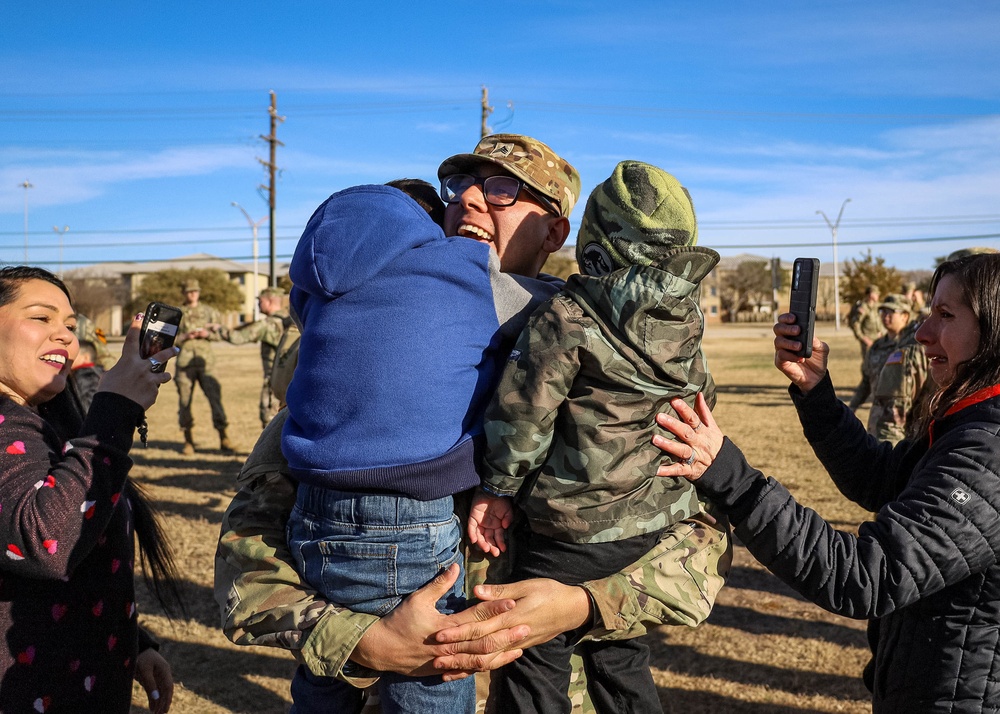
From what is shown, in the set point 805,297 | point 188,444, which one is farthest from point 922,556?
point 188,444

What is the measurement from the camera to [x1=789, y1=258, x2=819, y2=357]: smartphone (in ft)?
7.22

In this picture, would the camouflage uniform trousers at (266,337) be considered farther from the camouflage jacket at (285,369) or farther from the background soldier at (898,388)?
the background soldier at (898,388)

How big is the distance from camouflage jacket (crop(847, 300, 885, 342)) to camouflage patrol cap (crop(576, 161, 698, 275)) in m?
12.7

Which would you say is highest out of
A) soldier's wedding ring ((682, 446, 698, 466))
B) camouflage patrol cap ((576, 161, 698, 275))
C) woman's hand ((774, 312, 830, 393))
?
camouflage patrol cap ((576, 161, 698, 275))

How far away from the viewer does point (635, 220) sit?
6.80ft

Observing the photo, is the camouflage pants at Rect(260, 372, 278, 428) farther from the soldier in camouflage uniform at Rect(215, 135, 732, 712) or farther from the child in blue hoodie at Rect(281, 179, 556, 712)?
the child in blue hoodie at Rect(281, 179, 556, 712)

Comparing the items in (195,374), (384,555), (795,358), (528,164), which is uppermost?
(528,164)

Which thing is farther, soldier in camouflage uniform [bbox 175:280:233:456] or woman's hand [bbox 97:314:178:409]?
soldier in camouflage uniform [bbox 175:280:233:456]

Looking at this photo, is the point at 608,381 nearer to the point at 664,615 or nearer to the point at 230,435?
the point at 664,615

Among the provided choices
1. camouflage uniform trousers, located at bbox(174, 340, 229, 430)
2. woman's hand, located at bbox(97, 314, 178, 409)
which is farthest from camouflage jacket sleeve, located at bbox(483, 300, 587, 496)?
camouflage uniform trousers, located at bbox(174, 340, 229, 430)

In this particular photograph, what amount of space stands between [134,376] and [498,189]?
115 centimetres

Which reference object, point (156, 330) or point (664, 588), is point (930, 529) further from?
point (156, 330)

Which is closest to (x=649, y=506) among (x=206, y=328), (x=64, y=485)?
(x=64, y=485)

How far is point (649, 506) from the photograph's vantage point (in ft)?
6.77
